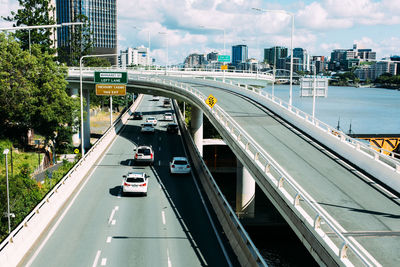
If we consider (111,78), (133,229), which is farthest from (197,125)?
(133,229)

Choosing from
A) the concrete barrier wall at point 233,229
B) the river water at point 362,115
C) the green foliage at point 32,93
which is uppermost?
the green foliage at point 32,93

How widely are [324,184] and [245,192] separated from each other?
15.7m

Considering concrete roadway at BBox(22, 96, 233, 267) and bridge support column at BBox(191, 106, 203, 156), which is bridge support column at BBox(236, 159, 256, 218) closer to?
concrete roadway at BBox(22, 96, 233, 267)

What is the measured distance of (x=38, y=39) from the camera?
84.1m

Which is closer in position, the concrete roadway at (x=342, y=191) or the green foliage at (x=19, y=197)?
the concrete roadway at (x=342, y=191)

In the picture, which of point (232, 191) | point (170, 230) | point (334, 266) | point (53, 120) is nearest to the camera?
point (334, 266)

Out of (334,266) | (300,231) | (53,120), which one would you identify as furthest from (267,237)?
(53,120)

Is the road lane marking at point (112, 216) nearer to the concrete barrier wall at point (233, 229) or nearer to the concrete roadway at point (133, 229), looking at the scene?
the concrete roadway at point (133, 229)

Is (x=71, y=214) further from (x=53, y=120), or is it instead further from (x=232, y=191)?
(x=232, y=191)

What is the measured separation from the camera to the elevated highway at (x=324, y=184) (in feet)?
44.5

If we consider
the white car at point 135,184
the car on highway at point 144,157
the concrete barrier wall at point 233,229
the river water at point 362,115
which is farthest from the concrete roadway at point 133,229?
the river water at point 362,115

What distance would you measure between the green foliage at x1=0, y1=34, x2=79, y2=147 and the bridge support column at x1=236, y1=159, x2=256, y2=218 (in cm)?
2527

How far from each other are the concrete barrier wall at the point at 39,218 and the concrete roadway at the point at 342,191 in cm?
1232

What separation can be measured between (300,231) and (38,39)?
263 feet
